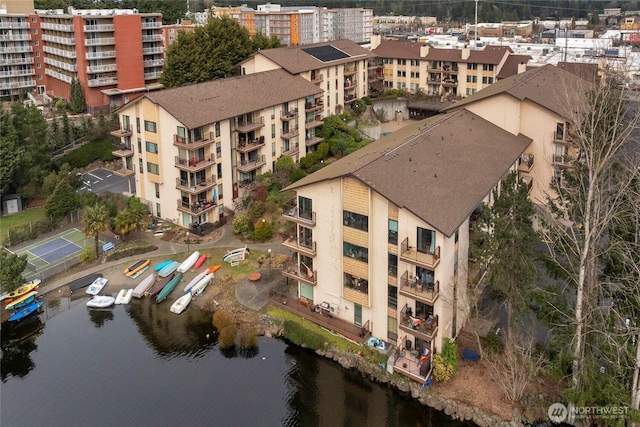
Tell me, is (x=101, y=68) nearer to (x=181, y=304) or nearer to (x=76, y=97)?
(x=76, y=97)

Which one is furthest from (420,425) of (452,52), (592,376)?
(452,52)

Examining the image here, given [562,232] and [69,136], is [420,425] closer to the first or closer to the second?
[562,232]

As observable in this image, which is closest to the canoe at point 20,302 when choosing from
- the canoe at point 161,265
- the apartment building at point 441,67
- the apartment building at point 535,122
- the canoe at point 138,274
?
the canoe at point 138,274

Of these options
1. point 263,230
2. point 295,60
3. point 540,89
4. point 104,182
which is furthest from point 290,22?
point 263,230

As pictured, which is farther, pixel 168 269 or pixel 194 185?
pixel 194 185

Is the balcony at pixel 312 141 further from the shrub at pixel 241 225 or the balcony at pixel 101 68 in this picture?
the balcony at pixel 101 68
